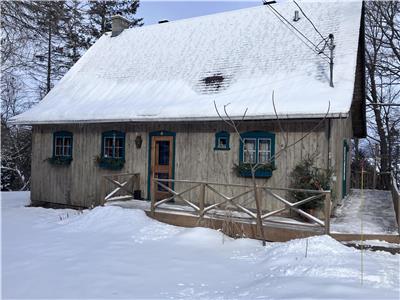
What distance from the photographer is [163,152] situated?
426 inches

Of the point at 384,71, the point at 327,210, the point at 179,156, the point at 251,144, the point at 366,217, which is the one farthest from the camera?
the point at 384,71

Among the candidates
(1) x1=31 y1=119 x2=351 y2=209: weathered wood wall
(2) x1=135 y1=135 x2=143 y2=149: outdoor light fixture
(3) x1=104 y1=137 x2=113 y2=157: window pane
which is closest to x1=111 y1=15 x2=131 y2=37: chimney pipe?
(1) x1=31 y1=119 x2=351 y2=209: weathered wood wall

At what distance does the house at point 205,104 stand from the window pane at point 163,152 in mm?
34

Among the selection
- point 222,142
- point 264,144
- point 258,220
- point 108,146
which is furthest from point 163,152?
point 258,220

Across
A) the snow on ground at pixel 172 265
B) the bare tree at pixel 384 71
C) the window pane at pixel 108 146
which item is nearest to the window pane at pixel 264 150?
the snow on ground at pixel 172 265

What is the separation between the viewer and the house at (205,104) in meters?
9.09

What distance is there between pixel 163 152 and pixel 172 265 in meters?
4.92

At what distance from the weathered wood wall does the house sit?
3 centimetres

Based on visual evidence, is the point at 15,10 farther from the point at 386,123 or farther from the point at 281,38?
the point at 386,123

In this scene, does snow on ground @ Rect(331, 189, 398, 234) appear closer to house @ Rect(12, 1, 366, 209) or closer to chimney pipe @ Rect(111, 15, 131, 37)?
house @ Rect(12, 1, 366, 209)

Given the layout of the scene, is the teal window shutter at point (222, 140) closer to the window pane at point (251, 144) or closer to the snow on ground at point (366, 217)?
the window pane at point (251, 144)

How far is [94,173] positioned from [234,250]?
20.7 feet

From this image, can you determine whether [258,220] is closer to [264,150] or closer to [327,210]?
[327,210]

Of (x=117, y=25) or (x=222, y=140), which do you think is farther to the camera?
(x=117, y=25)
